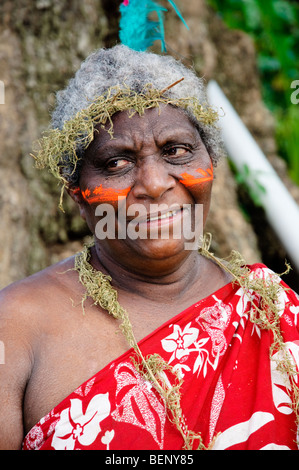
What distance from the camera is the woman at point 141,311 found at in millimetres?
2025

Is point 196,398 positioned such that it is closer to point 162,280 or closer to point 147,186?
point 162,280

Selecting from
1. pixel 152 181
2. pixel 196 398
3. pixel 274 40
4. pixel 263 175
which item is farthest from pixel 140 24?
pixel 274 40

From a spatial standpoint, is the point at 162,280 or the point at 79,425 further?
the point at 162,280

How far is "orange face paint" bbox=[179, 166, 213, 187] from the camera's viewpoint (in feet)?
7.41

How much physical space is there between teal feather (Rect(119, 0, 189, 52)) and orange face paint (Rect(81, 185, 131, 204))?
2.59ft

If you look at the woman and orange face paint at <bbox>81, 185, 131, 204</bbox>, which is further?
orange face paint at <bbox>81, 185, 131, 204</bbox>

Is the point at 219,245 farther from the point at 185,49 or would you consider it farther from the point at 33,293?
the point at 33,293

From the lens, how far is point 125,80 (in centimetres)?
229

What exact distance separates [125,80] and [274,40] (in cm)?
504

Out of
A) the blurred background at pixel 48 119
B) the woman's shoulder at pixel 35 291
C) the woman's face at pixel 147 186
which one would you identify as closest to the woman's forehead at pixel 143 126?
the woman's face at pixel 147 186

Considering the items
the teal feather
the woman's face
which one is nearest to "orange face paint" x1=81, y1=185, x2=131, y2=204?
the woman's face

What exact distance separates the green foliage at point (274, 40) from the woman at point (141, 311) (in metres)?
4.00

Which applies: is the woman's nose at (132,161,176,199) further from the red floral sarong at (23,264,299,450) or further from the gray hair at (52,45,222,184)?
the red floral sarong at (23,264,299,450)
